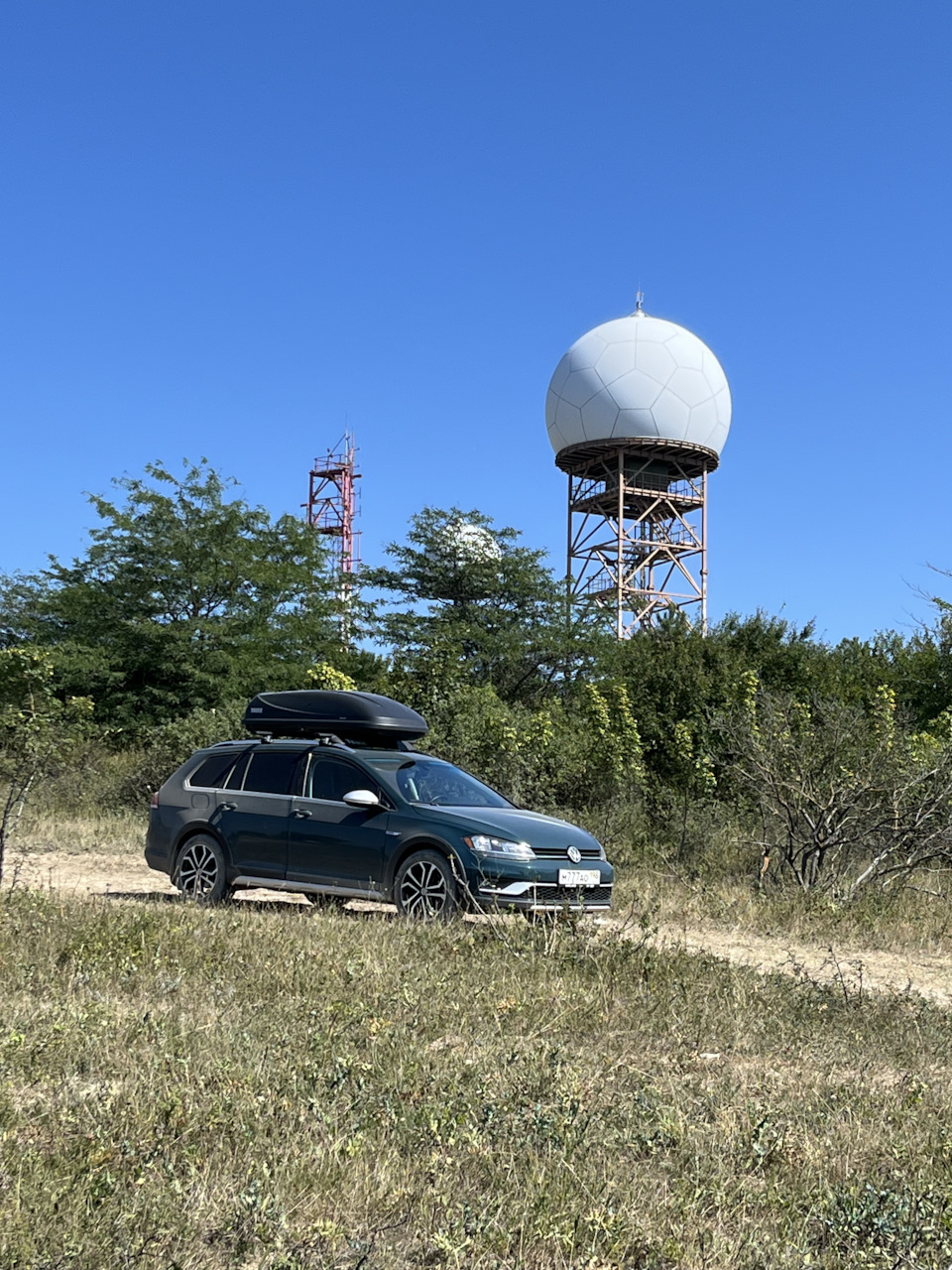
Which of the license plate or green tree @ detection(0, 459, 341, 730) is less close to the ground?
green tree @ detection(0, 459, 341, 730)

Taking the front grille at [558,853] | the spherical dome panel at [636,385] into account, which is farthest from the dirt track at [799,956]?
the spherical dome panel at [636,385]

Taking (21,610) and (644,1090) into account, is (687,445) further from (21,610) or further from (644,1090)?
(644,1090)

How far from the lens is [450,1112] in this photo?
4.91 metres

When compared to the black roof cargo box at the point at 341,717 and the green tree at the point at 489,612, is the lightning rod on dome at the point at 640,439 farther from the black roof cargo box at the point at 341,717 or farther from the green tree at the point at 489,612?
the black roof cargo box at the point at 341,717

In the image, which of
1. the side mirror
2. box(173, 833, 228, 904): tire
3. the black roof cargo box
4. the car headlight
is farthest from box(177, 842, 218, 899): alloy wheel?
the car headlight

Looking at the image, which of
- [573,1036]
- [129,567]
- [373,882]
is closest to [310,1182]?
[573,1036]

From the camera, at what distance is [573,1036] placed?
21.0ft

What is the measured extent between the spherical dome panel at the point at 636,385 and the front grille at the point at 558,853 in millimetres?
34961

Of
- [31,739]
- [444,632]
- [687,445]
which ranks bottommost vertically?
[31,739]

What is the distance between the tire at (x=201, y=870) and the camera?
11836 millimetres

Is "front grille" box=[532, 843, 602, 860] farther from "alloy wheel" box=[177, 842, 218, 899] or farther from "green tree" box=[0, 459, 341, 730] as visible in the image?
"green tree" box=[0, 459, 341, 730]

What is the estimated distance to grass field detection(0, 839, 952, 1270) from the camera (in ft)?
12.6

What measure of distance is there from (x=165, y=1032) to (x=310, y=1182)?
1786 millimetres

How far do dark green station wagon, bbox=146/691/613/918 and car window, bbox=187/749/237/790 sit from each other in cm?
1
